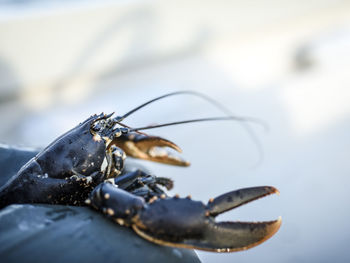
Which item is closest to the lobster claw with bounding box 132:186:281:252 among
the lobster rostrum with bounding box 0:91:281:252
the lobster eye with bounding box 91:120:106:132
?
the lobster rostrum with bounding box 0:91:281:252

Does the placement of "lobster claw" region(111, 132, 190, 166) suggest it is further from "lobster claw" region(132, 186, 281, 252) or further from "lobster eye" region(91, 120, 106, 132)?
"lobster claw" region(132, 186, 281, 252)

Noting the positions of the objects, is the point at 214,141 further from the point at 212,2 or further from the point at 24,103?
the point at 212,2

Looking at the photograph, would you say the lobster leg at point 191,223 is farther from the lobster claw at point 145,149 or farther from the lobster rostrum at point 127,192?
the lobster claw at point 145,149

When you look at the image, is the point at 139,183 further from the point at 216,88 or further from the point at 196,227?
the point at 216,88

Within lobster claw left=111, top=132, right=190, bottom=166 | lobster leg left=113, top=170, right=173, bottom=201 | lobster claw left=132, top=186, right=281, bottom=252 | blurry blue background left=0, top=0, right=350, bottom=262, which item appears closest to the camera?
lobster claw left=132, top=186, right=281, bottom=252

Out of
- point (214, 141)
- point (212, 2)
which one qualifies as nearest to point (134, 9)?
point (212, 2)
